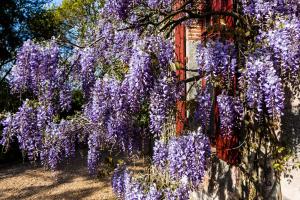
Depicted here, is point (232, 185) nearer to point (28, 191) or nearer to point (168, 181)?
point (168, 181)

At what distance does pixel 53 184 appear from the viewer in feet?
29.2

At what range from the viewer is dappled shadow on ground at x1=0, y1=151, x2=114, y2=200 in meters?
8.16

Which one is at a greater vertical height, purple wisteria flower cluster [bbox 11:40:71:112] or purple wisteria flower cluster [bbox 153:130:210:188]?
purple wisteria flower cluster [bbox 11:40:71:112]

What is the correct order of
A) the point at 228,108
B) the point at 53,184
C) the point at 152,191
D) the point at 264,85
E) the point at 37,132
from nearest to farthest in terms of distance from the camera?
the point at 264,85
the point at 228,108
the point at 152,191
the point at 37,132
the point at 53,184

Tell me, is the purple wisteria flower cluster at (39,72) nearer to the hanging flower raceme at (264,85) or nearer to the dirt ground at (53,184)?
the hanging flower raceme at (264,85)

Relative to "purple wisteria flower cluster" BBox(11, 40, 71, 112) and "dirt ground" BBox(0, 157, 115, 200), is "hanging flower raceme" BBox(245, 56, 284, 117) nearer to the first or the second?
"purple wisteria flower cluster" BBox(11, 40, 71, 112)

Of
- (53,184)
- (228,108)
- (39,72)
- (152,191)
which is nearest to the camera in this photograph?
(228,108)

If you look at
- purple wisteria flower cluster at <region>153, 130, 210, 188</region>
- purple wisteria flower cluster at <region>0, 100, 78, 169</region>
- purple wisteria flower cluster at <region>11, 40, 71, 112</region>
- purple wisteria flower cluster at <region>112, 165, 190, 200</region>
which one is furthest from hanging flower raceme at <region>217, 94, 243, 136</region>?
purple wisteria flower cluster at <region>0, 100, 78, 169</region>

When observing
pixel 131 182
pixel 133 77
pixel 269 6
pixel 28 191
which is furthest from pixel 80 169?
pixel 269 6

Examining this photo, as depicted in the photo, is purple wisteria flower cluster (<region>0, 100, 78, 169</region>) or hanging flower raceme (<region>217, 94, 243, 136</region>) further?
purple wisteria flower cluster (<region>0, 100, 78, 169</region>)

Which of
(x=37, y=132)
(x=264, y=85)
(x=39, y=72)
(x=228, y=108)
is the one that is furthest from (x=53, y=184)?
(x=264, y=85)

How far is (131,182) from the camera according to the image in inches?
156

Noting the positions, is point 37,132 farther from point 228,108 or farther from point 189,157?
point 228,108

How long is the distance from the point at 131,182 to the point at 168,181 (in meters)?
0.45
